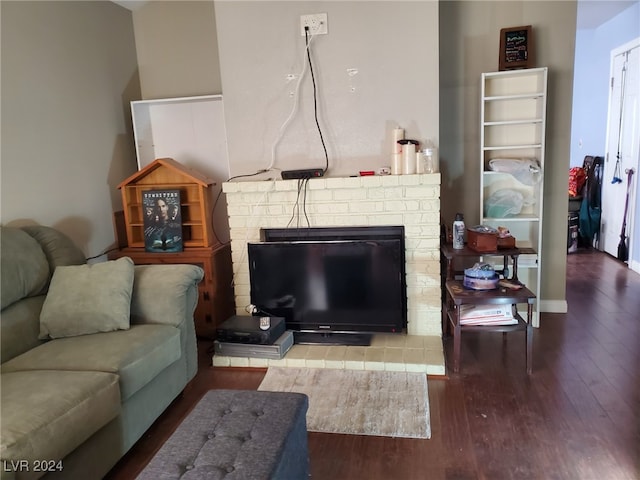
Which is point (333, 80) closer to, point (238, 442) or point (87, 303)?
point (87, 303)

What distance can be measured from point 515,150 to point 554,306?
4.00 feet

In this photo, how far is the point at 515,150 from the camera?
3.23 metres

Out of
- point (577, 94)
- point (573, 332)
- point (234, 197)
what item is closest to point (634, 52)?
point (577, 94)

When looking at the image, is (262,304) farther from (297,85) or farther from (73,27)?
(73,27)

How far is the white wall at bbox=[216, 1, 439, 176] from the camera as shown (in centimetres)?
275

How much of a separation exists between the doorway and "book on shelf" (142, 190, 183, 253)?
4199mm

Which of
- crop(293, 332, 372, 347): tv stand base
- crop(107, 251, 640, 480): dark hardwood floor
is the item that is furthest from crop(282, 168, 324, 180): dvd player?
crop(107, 251, 640, 480): dark hardwood floor

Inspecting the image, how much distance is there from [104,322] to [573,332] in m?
2.90

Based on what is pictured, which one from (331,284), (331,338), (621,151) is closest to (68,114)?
(331,284)

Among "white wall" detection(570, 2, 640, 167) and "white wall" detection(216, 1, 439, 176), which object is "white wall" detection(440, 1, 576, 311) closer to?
"white wall" detection(216, 1, 439, 176)

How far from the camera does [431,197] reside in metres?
2.83

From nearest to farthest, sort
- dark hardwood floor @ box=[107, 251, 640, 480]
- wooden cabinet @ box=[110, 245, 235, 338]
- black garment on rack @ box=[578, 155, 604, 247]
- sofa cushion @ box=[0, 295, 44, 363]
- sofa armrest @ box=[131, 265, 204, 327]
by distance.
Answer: dark hardwood floor @ box=[107, 251, 640, 480]
sofa cushion @ box=[0, 295, 44, 363]
sofa armrest @ box=[131, 265, 204, 327]
wooden cabinet @ box=[110, 245, 235, 338]
black garment on rack @ box=[578, 155, 604, 247]

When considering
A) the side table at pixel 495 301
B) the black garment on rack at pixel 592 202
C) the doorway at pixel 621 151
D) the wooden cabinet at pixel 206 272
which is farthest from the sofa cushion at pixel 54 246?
the black garment on rack at pixel 592 202

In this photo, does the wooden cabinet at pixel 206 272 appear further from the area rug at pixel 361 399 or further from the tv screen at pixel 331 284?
the area rug at pixel 361 399
